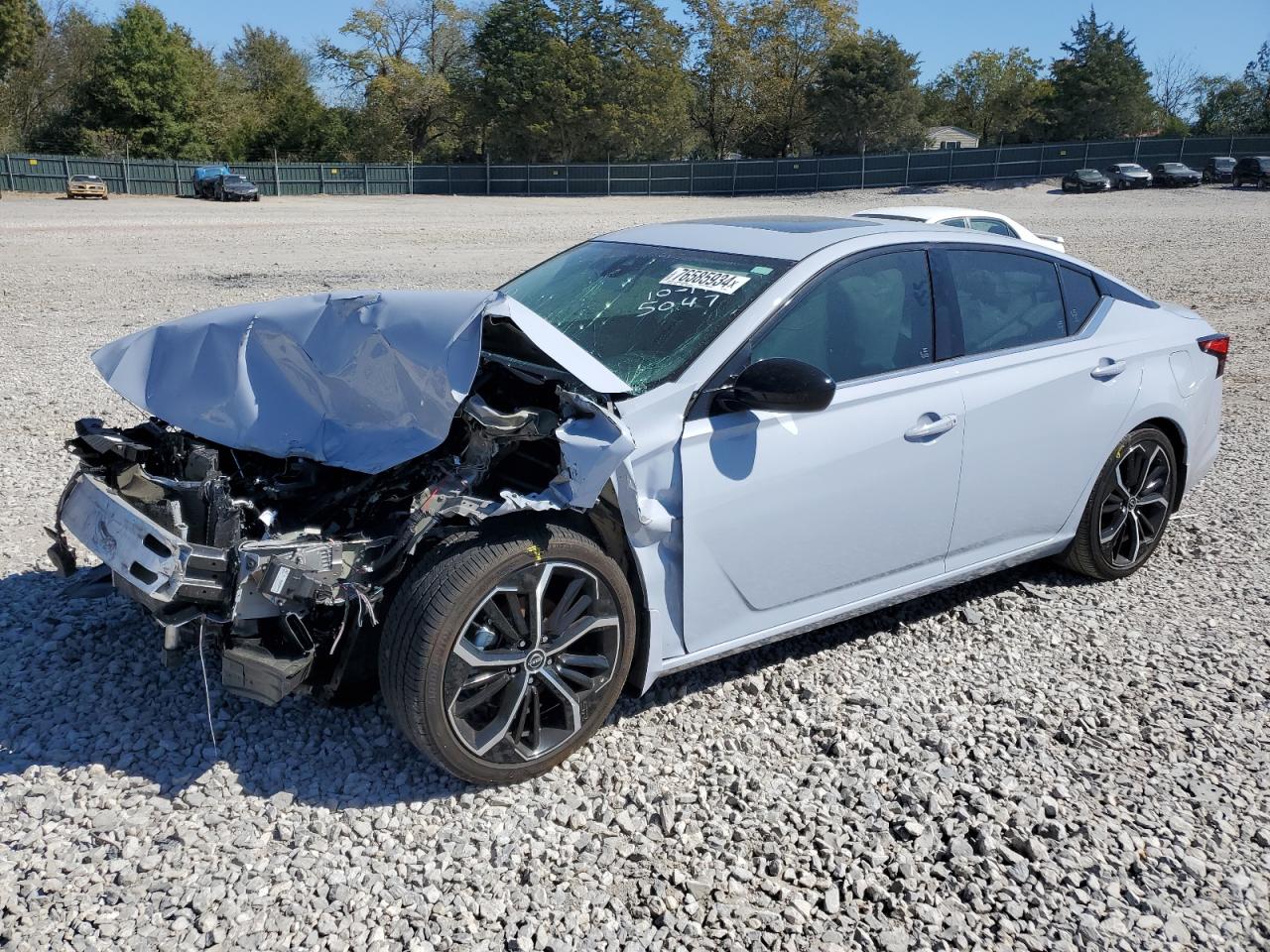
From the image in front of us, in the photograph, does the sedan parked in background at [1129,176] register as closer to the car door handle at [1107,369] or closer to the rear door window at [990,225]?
the rear door window at [990,225]

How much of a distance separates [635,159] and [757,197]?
1632 cm

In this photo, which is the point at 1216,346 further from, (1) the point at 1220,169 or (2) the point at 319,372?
(1) the point at 1220,169

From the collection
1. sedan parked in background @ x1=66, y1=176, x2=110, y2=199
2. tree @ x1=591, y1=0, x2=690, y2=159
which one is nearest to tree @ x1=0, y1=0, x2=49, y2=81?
sedan parked in background @ x1=66, y1=176, x2=110, y2=199

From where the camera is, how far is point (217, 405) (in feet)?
11.4

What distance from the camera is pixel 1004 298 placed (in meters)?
4.45

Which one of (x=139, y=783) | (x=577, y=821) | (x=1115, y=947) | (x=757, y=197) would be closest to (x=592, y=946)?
(x=577, y=821)

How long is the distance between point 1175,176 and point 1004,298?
49.0 meters

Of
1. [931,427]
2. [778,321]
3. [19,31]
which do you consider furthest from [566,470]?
[19,31]

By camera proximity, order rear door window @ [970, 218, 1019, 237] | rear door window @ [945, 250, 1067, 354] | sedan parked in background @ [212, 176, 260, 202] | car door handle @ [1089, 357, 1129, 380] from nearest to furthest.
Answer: rear door window @ [945, 250, 1067, 354] < car door handle @ [1089, 357, 1129, 380] < rear door window @ [970, 218, 1019, 237] < sedan parked in background @ [212, 176, 260, 202]

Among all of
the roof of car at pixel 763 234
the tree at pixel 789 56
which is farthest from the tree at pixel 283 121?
the roof of car at pixel 763 234

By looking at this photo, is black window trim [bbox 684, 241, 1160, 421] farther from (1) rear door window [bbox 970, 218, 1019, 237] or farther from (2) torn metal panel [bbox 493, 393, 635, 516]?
(1) rear door window [bbox 970, 218, 1019, 237]

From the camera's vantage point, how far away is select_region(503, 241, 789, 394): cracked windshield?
12.1ft

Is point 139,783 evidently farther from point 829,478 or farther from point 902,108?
point 902,108

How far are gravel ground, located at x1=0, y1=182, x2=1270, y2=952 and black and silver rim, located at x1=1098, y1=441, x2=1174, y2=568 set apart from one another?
21 centimetres
